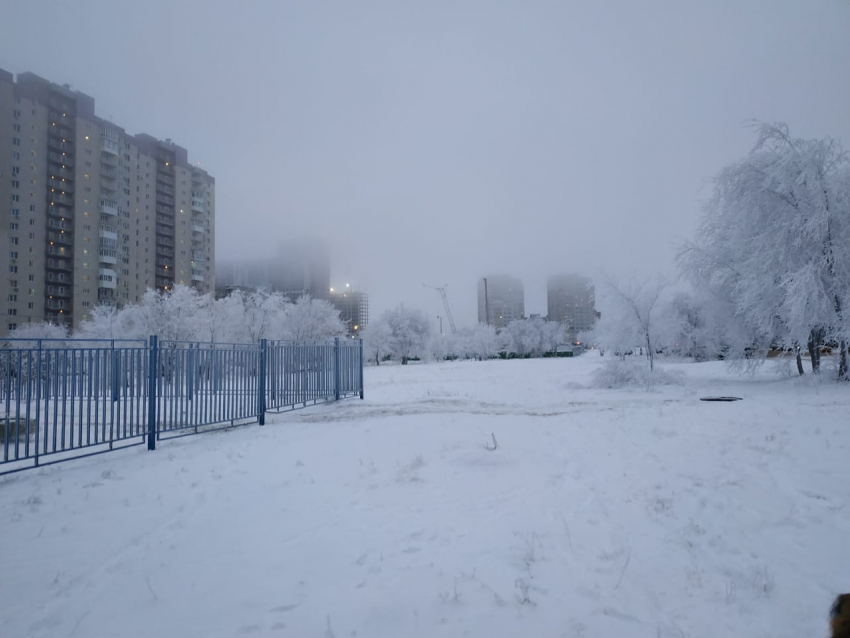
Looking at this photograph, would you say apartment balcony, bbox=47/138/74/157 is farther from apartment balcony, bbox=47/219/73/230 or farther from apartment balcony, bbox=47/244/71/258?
apartment balcony, bbox=47/244/71/258

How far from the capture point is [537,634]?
3.12m

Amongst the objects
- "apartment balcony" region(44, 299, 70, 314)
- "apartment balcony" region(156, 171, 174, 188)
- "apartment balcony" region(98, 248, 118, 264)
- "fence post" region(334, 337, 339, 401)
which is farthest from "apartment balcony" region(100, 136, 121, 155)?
"fence post" region(334, 337, 339, 401)

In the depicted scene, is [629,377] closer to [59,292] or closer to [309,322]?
[309,322]

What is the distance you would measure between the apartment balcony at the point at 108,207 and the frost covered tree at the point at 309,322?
1616 inches

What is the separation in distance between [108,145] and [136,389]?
8420 centimetres

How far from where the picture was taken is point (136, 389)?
9.09 m

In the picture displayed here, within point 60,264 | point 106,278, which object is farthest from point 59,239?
point 106,278

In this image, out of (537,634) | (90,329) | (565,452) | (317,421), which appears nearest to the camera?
(537,634)

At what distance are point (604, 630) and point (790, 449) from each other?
586cm

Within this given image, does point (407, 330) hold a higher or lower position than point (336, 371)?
higher

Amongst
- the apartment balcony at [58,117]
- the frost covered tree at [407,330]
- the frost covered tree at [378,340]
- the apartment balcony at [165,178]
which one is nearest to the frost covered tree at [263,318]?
Answer: the frost covered tree at [378,340]

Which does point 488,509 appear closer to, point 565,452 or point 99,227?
point 565,452

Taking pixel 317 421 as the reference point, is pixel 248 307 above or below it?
above

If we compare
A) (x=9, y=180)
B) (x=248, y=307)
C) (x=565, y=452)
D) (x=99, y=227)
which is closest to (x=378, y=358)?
(x=248, y=307)
